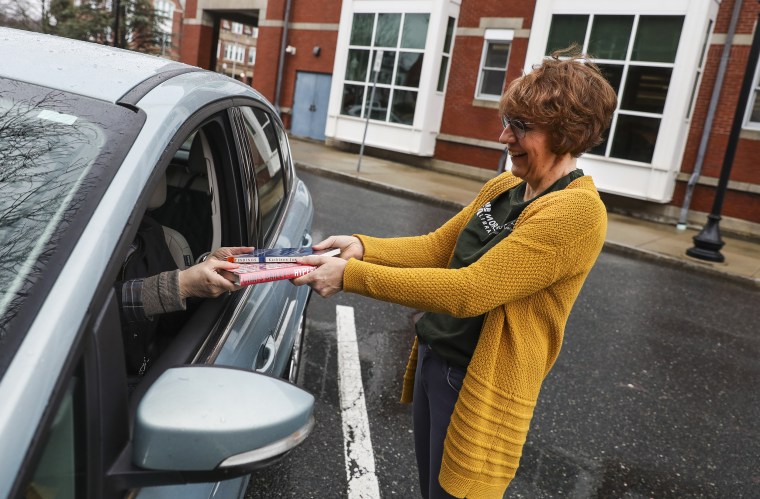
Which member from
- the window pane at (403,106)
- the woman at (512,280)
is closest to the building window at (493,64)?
the window pane at (403,106)

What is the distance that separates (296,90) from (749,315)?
17.7 meters

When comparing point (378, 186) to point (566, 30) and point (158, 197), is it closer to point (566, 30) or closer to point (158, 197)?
point (566, 30)

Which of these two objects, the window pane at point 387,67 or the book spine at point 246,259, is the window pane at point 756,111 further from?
the book spine at point 246,259

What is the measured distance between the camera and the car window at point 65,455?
1055 mm

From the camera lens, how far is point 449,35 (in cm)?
1758

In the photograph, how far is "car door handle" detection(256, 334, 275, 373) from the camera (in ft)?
6.51

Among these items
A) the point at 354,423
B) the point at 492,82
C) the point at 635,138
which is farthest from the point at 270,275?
the point at 492,82

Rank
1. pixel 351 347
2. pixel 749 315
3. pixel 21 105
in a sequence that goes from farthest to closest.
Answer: pixel 749 315 → pixel 351 347 → pixel 21 105

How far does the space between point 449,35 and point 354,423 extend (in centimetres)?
1592

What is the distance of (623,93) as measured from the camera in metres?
13.9

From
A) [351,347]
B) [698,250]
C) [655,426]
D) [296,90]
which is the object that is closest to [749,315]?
[698,250]

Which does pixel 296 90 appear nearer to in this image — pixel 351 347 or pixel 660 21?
pixel 660 21

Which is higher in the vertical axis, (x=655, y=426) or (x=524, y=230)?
(x=524, y=230)

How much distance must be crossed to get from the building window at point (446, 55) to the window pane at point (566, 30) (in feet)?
12.0
